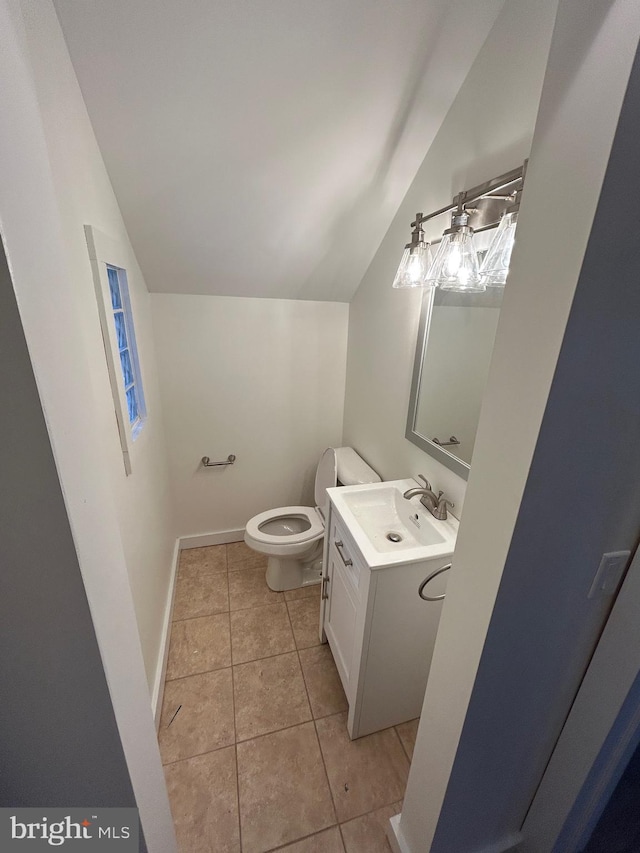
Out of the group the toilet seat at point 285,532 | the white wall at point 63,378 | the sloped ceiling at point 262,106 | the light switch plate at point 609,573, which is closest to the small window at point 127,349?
the sloped ceiling at point 262,106

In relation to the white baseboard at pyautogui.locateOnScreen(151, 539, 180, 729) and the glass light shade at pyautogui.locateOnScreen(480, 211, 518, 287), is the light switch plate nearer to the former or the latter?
the glass light shade at pyautogui.locateOnScreen(480, 211, 518, 287)

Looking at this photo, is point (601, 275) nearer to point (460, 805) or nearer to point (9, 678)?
point (9, 678)

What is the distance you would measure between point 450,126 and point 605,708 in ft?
6.00

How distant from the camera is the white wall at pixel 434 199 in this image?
3.25 ft

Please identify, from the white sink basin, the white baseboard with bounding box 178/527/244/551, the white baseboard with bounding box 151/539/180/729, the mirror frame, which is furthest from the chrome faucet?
the white baseboard with bounding box 178/527/244/551

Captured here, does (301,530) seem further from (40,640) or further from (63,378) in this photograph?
(63,378)

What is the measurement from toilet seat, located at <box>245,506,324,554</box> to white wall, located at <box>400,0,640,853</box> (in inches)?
44.8

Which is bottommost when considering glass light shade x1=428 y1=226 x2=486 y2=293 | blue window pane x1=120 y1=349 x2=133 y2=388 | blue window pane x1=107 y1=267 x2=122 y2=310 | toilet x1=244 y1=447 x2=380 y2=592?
toilet x1=244 y1=447 x2=380 y2=592

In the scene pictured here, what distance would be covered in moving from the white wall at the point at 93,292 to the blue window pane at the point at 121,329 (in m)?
0.10

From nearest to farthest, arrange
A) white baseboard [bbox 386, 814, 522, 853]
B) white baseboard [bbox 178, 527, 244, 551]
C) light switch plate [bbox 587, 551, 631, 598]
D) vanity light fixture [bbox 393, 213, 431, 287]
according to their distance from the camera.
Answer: light switch plate [bbox 587, 551, 631, 598]
white baseboard [bbox 386, 814, 522, 853]
vanity light fixture [bbox 393, 213, 431, 287]
white baseboard [bbox 178, 527, 244, 551]

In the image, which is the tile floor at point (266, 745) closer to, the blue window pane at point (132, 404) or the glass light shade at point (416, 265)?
the blue window pane at point (132, 404)

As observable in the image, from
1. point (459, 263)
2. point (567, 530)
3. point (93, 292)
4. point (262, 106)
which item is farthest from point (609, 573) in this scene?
point (262, 106)

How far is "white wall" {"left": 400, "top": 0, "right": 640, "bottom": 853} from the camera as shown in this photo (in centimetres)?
47

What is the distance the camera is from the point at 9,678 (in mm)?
532
